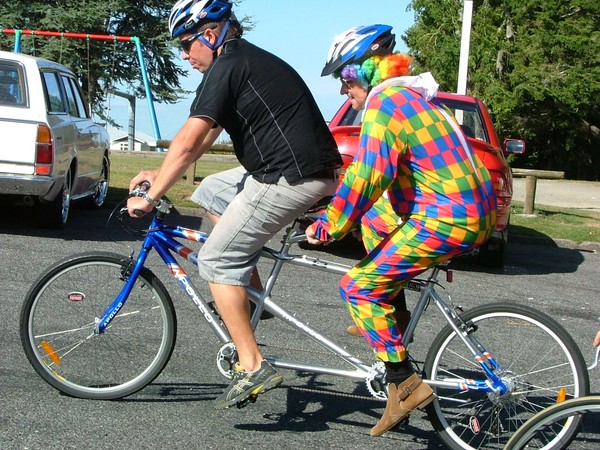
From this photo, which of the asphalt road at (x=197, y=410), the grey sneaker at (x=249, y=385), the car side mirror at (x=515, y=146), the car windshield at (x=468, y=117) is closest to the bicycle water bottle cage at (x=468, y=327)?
the asphalt road at (x=197, y=410)

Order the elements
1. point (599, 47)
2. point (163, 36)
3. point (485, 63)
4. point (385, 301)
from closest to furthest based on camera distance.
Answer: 1. point (385, 301)
2. point (599, 47)
3. point (485, 63)
4. point (163, 36)

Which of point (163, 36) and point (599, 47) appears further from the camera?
point (163, 36)

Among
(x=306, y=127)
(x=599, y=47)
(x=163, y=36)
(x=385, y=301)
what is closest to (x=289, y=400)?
(x=385, y=301)

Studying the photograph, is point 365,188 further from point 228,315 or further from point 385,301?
point 228,315

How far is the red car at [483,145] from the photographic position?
30.6 ft

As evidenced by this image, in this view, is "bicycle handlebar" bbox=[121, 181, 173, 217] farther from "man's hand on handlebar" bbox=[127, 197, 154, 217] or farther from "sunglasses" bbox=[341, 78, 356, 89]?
"sunglasses" bbox=[341, 78, 356, 89]

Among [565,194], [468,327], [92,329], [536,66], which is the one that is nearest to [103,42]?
[536,66]

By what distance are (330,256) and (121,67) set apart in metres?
31.8

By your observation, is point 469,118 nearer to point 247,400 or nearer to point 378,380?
point 378,380

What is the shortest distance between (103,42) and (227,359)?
118 feet

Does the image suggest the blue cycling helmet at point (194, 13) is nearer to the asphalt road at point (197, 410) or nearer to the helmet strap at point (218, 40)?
the helmet strap at point (218, 40)

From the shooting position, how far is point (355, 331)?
511 cm

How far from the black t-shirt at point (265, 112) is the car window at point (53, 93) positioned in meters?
6.14

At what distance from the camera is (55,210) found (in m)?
10.4
